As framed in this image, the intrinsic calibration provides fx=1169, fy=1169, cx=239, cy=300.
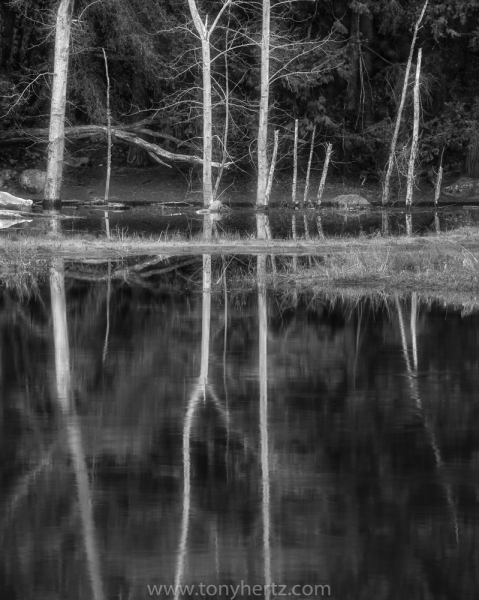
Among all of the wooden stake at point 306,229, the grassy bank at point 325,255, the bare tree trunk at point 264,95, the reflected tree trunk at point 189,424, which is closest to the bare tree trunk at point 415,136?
the wooden stake at point 306,229

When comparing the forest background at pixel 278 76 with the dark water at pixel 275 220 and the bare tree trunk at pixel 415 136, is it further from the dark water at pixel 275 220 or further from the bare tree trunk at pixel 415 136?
the dark water at pixel 275 220

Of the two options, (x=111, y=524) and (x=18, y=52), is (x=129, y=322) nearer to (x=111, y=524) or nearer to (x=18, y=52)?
(x=111, y=524)

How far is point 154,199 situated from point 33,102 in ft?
30.2

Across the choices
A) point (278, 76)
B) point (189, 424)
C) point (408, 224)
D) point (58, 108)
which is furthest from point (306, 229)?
point (189, 424)

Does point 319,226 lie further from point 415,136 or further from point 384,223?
point 415,136

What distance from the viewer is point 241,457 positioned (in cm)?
889

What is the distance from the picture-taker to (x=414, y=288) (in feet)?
64.5

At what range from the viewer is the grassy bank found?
2034 centimetres

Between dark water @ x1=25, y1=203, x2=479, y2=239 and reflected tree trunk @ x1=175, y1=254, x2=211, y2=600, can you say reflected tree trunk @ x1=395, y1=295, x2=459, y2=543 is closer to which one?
reflected tree trunk @ x1=175, y1=254, x2=211, y2=600

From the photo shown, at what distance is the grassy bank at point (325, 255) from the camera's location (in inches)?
801

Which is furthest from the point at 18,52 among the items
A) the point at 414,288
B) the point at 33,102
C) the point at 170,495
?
the point at 170,495

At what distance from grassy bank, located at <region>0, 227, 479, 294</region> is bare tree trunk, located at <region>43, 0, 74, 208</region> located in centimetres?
1316

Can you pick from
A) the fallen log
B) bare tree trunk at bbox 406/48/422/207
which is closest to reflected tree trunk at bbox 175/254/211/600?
bare tree trunk at bbox 406/48/422/207

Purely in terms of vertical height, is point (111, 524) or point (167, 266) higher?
point (167, 266)
